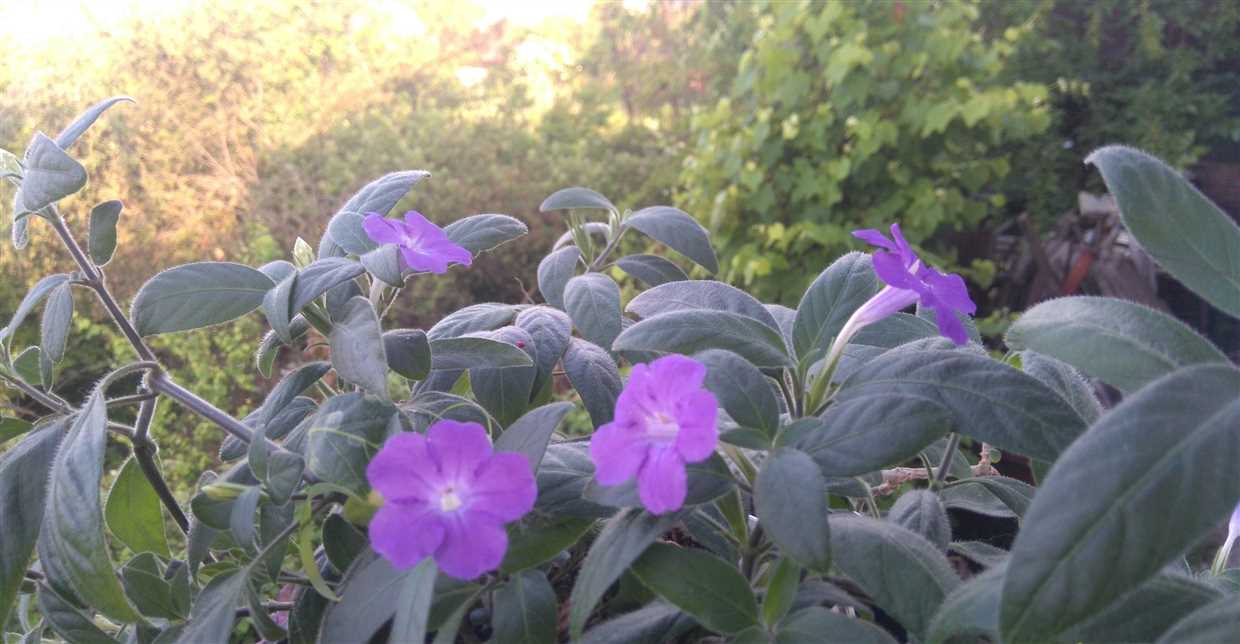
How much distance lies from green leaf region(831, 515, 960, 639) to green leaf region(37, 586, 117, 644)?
54cm

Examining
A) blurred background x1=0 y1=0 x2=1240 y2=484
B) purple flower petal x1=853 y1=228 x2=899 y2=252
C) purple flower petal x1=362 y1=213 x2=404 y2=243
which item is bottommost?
blurred background x1=0 y1=0 x2=1240 y2=484

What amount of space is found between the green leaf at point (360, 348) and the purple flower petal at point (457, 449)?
0.22ft

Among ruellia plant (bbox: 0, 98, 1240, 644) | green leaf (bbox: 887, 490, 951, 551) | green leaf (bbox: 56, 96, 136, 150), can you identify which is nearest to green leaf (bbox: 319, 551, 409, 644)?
ruellia plant (bbox: 0, 98, 1240, 644)

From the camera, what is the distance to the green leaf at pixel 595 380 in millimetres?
651

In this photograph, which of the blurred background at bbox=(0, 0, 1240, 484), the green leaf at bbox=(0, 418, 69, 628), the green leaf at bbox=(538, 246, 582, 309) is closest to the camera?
the green leaf at bbox=(0, 418, 69, 628)

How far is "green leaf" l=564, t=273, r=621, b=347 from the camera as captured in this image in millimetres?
704

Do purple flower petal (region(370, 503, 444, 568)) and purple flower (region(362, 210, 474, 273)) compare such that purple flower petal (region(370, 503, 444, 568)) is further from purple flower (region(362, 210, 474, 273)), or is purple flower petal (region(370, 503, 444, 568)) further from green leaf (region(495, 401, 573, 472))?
purple flower (region(362, 210, 474, 273))

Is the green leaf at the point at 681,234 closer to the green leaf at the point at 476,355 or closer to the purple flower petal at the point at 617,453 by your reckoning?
the green leaf at the point at 476,355

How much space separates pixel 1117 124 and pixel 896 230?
3.03 meters

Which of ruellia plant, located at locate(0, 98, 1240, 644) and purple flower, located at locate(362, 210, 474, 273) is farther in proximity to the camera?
purple flower, located at locate(362, 210, 474, 273)

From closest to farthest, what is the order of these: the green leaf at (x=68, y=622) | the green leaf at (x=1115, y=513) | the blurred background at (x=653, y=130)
Result: the green leaf at (x=1115, y=513)
the green leaf at (x=68, y=622)
the blurred background at (x=653, y=130)

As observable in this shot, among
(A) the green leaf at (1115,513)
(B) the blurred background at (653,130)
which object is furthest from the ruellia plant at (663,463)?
(B) the blurred background at (653,130)

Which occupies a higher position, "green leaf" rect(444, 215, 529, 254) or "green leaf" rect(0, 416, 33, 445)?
"green leaf" rect(444, 215, 529, 254)

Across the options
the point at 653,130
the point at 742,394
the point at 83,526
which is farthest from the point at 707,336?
the point at 653,130
